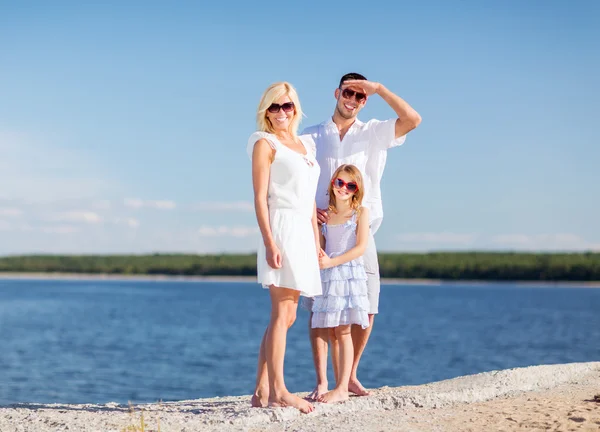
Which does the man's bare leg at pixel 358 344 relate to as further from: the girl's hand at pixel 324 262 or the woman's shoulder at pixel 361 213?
the woman's shoulder at pixel 361 213

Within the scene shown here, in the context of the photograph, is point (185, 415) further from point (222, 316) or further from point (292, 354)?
point (222, 316)

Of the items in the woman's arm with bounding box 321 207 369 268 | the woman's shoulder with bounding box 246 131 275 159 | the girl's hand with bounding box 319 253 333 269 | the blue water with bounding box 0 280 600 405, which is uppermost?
the woman's shoulder with bounding box 246 131 275 159

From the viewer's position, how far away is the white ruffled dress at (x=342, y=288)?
210 inches

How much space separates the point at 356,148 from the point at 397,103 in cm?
46

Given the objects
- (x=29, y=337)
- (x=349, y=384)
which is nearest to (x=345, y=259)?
(x=349, y=384)

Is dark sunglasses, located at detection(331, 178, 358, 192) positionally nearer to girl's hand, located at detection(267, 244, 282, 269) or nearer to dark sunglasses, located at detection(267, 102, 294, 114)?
dark sunglasses, located at detection(267, 102, 294, 114)

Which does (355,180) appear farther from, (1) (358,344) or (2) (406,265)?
(2) (406,265)

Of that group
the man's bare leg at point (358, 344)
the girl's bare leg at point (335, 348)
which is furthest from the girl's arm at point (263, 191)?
the man's bare leg at point (358, 344)

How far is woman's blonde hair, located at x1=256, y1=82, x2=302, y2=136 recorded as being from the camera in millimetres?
4934

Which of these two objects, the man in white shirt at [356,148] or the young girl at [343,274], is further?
the man in white shirt at [356,148]

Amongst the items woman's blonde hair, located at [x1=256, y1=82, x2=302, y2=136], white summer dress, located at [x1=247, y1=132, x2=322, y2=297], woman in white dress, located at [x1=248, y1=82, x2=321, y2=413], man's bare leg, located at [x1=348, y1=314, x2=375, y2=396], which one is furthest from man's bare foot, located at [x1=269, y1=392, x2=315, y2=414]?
woman's blonde hair, located at [x1=256, y1=82, x2=302, y2=136]

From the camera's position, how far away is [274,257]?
189 inches

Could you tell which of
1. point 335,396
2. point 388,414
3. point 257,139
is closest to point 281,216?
point 257,139

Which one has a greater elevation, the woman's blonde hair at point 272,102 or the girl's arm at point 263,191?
the woman's blonde hair at point 272,102
